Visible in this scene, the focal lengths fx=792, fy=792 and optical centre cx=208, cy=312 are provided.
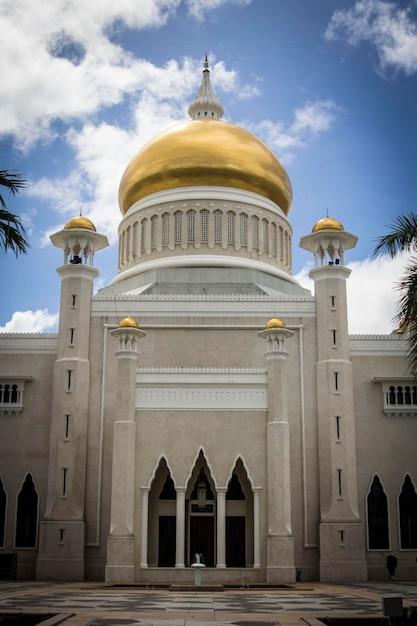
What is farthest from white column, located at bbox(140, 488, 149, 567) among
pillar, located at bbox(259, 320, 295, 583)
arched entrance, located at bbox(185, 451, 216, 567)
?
pillar, located at bbox(259, 320, 295, 583)

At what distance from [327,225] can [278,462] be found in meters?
8.84

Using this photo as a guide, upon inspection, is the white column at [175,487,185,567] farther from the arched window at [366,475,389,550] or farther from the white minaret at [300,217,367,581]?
the arched window at [366,475,389,550]

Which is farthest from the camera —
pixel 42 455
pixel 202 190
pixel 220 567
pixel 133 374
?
pixel 202 190

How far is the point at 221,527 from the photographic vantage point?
935 inches

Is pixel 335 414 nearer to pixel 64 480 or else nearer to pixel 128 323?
pixel 128 323

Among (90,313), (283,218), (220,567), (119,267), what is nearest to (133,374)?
(90,313)

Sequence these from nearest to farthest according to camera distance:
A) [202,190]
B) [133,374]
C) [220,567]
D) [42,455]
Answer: [220,567]
[133,374]
[42,455]
[202,190]

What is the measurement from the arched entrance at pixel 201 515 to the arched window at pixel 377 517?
205 inches

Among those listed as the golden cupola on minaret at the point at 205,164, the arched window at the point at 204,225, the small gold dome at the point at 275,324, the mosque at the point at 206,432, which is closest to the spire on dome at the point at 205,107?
the golden cupola on minaret at the point at 205,164

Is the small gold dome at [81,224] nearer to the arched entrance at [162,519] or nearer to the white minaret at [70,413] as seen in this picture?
the white minaret at [70,413]

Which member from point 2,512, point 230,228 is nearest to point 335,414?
point 230,228

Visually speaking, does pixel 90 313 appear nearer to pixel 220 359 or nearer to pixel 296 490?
pixel 220 359

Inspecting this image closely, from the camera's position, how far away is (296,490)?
2580cm

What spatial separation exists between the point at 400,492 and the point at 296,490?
11.8 ft
